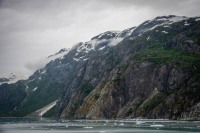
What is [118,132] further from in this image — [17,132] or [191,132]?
[17,132]

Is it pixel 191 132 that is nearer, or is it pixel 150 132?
pixel 191 132

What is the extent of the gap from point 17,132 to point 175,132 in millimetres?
61746

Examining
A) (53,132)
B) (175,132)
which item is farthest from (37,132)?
(175,132)

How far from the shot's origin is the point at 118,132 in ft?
419

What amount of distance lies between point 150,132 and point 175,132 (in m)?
9.21

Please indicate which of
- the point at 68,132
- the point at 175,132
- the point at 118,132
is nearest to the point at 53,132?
the point at 68,132

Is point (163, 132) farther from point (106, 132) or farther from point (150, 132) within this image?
point (106, 132)

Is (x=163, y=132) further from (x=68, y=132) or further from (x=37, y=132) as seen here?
(x=37, y=132)

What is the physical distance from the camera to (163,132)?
124 m

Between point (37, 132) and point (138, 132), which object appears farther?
point (37, 132)

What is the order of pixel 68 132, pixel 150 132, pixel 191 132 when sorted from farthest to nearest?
pixel 68 132, pixel 150 132, pixel 191 132

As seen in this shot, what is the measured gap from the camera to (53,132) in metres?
139

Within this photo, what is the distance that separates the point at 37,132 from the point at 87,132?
2133cm

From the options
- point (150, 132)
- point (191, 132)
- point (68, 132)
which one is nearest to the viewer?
point (191, 132)
